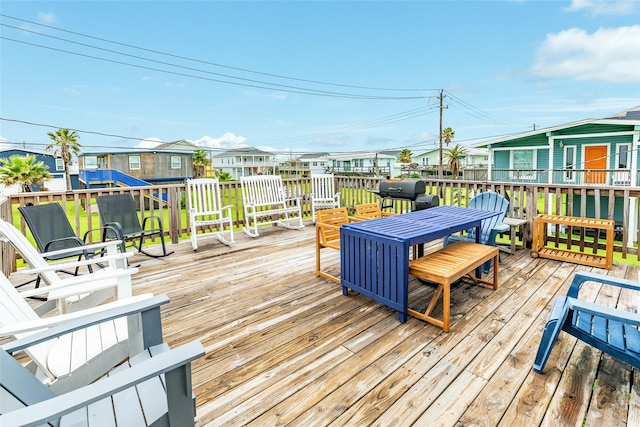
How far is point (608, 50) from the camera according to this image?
798 inches

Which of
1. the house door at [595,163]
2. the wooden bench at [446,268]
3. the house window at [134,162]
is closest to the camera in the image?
the wooden bench at [446,268]

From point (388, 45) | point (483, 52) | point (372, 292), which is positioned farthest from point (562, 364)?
point (483, 52)

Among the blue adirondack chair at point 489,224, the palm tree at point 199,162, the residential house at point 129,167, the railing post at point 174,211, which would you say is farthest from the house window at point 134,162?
the blue adirondack chair at point 489,224

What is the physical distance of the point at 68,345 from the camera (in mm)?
1667

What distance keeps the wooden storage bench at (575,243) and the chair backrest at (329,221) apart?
102 inches

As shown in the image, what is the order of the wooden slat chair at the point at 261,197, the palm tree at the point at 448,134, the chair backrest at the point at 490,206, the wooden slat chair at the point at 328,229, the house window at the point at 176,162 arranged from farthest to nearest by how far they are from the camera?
the palm tree at the point at 448,134 < the house window at the point at 176,162 < the wooden slat chair at the point at 261,197 < the chair backrest at the point at 490,206 < the wooden slat chair at the point at 328,229

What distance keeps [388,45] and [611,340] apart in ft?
78.3

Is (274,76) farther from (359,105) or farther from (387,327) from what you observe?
(387,327)

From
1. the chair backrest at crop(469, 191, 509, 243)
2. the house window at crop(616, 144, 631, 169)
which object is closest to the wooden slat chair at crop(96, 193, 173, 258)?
the chair backrest at crop(469, 191, 509, 243)

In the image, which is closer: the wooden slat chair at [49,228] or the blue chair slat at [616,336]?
the blue chair slat at [616,336]

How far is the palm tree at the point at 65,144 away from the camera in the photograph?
22078 mm

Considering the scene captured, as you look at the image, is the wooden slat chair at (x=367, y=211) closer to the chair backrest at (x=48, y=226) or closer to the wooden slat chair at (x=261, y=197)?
the wooden slat chair at (x=261, y=197)

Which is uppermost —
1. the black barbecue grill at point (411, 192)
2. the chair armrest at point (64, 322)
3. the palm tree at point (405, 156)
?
the palm tree at point (405, 156)

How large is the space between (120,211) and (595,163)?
1567 centimetres
